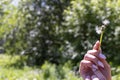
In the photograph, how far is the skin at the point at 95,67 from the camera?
199 cm

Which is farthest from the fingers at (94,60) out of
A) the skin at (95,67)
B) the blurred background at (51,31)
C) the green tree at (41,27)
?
the green tree at (41,27)

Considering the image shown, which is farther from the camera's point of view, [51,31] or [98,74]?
[51,31]

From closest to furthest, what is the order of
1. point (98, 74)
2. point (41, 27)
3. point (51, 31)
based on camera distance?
point (98, 74)
point (41, 27)
point (51, 31)

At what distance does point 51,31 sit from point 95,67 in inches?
410

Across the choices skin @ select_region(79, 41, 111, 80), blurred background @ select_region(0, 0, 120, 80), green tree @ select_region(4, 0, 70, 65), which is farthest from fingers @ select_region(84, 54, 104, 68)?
green tree @ select_region(4, 0, 70, 65)

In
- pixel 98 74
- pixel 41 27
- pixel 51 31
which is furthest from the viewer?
pixel 51 31

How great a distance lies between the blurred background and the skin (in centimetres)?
730

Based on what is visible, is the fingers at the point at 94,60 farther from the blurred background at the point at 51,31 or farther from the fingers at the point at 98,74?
the blurred background at the point at 51,31

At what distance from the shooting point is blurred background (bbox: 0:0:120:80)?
9719 mm

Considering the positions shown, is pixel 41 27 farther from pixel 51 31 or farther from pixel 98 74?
pixel 98 74

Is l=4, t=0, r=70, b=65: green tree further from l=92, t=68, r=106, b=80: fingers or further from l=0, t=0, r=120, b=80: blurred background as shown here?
l=92, t=68, r=106, b=80: fingers

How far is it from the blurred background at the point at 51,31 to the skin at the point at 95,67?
7.30 meters

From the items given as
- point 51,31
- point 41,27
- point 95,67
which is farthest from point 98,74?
point 51,31

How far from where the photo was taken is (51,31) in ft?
40.7
